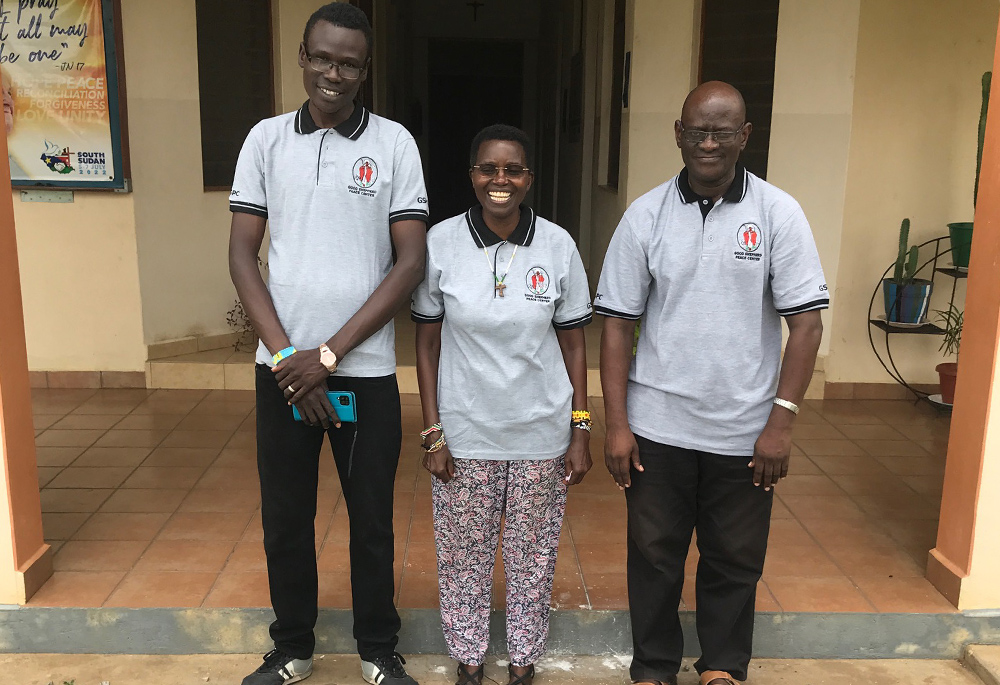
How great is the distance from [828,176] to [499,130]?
3.19m

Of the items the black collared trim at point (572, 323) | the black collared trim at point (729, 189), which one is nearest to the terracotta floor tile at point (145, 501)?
the black collared trim at point (572, 323)

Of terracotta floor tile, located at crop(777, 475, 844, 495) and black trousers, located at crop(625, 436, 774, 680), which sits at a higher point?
black trousers, located at crop(625, 436, 774, 680)

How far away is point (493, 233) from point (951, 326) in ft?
12.3

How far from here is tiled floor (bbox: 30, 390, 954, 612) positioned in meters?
2.95

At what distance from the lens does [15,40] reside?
4852 mm

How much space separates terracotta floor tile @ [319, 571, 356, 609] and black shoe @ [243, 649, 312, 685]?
0.22 m

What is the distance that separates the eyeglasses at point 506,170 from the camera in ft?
7.48

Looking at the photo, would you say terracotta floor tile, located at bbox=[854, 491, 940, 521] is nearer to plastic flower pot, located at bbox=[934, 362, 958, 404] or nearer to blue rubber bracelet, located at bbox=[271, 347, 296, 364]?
plastic flower pot, located at bbox=[934, 362, 958, 404]

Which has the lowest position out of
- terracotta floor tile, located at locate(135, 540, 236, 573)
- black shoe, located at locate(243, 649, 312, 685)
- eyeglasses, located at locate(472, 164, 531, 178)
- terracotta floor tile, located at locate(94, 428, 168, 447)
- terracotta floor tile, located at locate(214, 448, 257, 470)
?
black shoe, located at locate(243, 649, 312, 685)

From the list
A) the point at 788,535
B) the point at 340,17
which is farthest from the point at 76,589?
the point at 788,535

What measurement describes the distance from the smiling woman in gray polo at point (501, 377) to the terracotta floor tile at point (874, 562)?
1268mm

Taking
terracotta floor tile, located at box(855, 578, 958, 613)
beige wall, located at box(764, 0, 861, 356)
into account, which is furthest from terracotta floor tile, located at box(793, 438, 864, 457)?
terracotta floor tile, located at box(855, 578, 958, 613)

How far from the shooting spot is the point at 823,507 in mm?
3699

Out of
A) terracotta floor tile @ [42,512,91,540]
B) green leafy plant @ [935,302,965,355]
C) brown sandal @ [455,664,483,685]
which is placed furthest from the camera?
green leafy plant @ [935,302,965,355]
